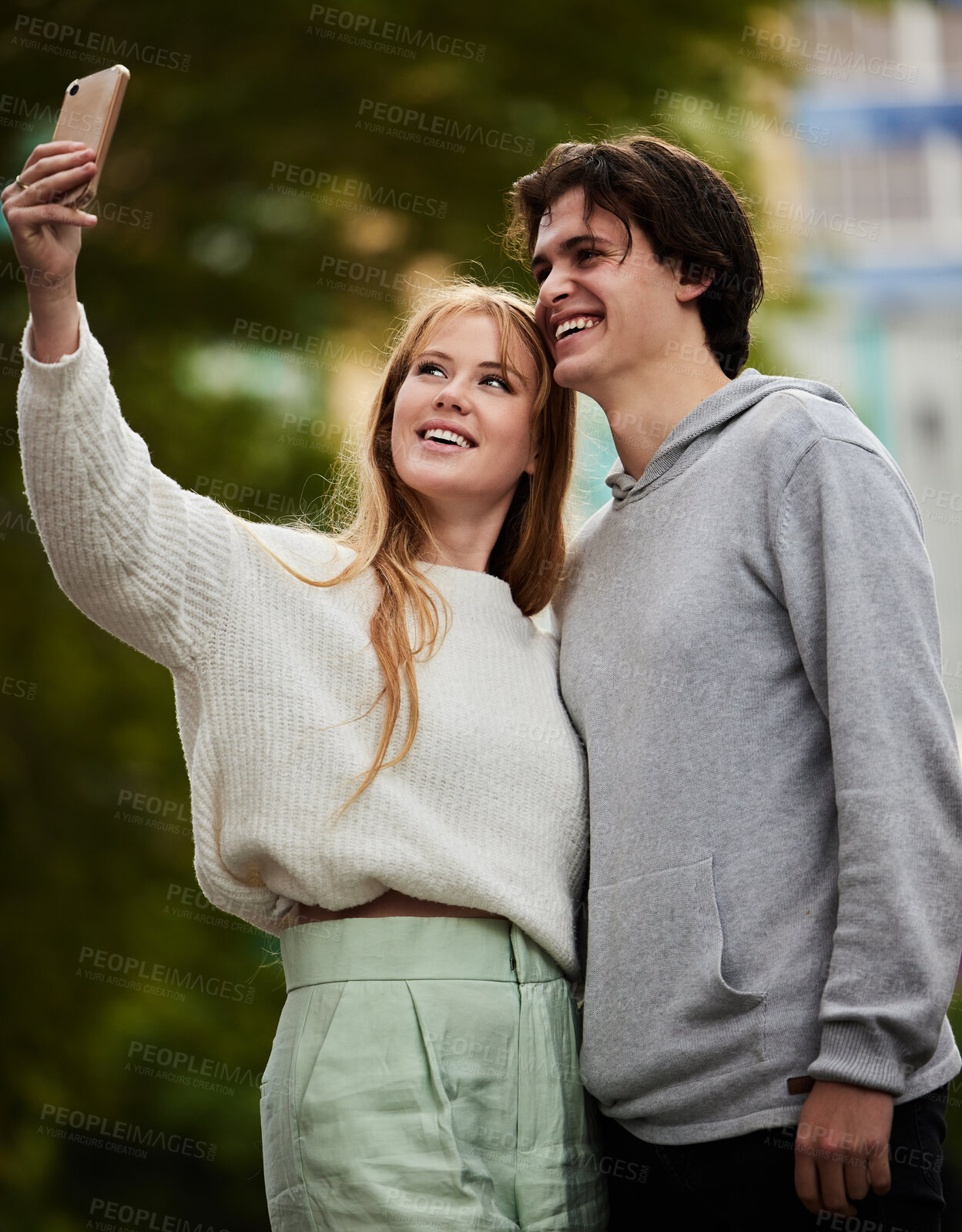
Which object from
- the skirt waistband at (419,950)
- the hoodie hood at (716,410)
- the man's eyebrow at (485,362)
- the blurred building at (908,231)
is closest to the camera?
the skirt waistband at (419,950)

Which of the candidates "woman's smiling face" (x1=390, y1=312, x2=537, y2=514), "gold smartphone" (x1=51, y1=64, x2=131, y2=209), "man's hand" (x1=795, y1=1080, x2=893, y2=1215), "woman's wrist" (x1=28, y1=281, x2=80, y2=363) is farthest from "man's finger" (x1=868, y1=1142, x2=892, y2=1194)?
"gold smartphone" (x1=51, y1=64, x2=131, y2=209)

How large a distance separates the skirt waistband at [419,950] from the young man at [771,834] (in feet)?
0.41

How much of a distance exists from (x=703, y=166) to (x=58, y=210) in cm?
132

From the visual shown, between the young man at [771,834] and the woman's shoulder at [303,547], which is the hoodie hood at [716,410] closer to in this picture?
the young man at [771,834]

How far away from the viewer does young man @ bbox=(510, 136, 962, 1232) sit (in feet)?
6.44

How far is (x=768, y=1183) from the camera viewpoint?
2.05 m

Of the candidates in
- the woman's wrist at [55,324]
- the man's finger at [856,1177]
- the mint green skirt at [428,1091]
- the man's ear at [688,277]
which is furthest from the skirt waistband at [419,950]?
the man's ear at [688,277]

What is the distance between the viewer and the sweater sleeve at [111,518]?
202 centimetres

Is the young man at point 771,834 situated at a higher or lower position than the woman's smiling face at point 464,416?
lower

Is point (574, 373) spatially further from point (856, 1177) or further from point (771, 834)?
point (856, 1177)

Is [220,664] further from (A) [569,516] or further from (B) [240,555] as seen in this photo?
(A) [569,516]

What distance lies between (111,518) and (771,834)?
3.59ft

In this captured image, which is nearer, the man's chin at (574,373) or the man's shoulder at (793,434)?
the man's shoulder at (793,434)

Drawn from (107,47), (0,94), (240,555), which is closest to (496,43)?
(107,47)
